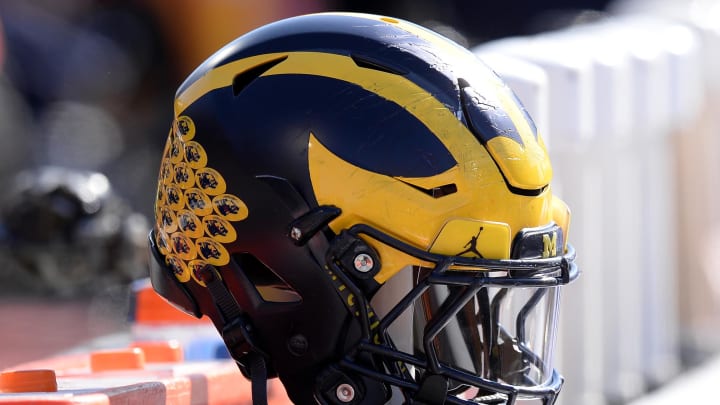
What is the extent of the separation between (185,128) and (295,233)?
0.35 metres

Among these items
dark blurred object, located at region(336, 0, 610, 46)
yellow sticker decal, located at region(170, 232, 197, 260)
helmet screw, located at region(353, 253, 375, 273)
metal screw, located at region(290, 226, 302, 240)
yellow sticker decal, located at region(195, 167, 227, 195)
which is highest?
dark blurred object, located at region(336, 0, 610, 46)

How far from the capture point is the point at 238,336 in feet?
7.80

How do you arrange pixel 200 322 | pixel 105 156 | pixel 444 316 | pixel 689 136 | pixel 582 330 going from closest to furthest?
pixel 444 316 < pixel 200 322 < pixel 582 330 < pixel 689 136 < pixel 105 156

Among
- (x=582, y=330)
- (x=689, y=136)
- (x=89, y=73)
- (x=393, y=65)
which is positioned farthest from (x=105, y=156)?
Result: (x=393, y=65)

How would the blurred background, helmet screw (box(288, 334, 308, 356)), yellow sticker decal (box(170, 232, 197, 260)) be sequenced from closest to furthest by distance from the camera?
helmet screw (box(288, 334, 308, 356)), yellow sticker decal (box(170, 232, 197, 260)), the blurred background

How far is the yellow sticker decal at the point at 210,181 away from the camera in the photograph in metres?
2.39

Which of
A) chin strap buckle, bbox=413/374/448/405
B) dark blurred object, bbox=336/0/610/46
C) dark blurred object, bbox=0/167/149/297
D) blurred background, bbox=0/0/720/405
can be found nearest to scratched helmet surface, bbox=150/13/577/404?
chin strap buckle, bbox=413/374/448/405

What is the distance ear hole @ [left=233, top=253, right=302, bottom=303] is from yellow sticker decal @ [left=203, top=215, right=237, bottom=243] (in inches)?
1.6

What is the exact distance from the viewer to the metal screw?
2.30 metres

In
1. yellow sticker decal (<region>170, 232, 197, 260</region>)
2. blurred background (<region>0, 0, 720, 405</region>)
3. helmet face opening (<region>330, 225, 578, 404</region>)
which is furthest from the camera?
blurred background (<region>0, 0, 720, 405</region>)

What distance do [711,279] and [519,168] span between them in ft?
11.6

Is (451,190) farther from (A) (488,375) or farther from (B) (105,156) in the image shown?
(B) (105,156)

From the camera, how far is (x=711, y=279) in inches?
220

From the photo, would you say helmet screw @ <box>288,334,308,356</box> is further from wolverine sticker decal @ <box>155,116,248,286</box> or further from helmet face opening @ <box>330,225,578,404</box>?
wolverine sticker decal @ <box>155,116,248,286</box>
